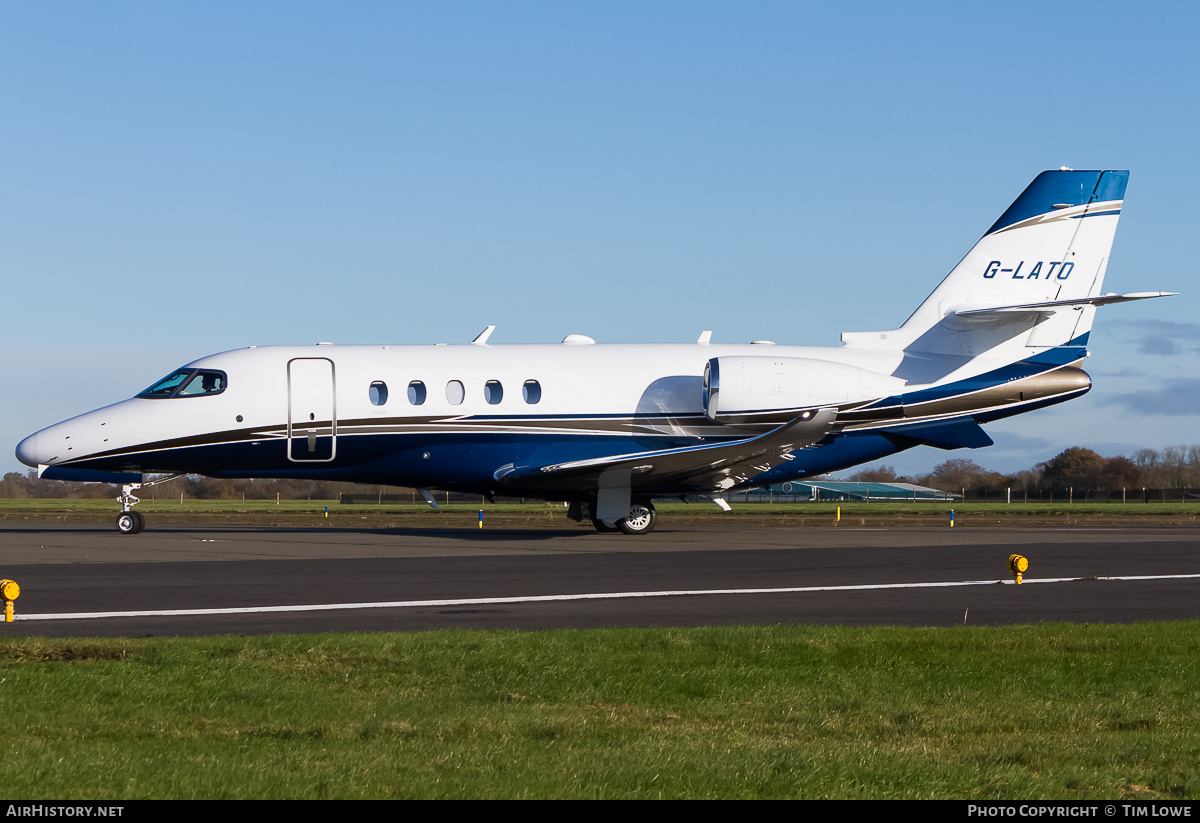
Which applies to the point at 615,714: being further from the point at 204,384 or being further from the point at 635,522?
the point at 204,384

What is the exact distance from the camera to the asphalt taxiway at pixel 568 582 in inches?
463

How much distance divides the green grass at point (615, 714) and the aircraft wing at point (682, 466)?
41.6 ft

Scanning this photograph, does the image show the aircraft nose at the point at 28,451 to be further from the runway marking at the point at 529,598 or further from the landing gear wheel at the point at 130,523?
the runway marking at the point at 529,598

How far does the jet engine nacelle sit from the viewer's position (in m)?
24.8

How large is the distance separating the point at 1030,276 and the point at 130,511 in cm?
2124

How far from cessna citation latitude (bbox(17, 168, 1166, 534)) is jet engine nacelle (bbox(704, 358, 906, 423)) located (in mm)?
34

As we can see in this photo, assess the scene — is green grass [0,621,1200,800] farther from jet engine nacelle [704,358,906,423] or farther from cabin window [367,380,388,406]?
cabin window [367,380,388,406]

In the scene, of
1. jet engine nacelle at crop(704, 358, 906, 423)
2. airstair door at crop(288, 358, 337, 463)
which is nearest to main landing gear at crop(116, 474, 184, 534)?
airstair door at crop(288, 358, 337, 463)

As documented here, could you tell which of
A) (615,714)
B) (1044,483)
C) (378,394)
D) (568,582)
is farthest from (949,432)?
(1044,483)

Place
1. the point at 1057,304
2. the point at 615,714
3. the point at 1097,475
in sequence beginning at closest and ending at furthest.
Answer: the point at 615,714, the point at 1057,304, the point at 1097,475

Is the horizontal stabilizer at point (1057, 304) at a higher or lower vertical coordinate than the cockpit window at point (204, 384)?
higher

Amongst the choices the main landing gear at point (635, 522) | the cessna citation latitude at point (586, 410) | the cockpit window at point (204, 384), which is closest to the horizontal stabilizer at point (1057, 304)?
the cessna citation latitude at point (586, 410)

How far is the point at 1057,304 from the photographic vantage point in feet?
79.3
